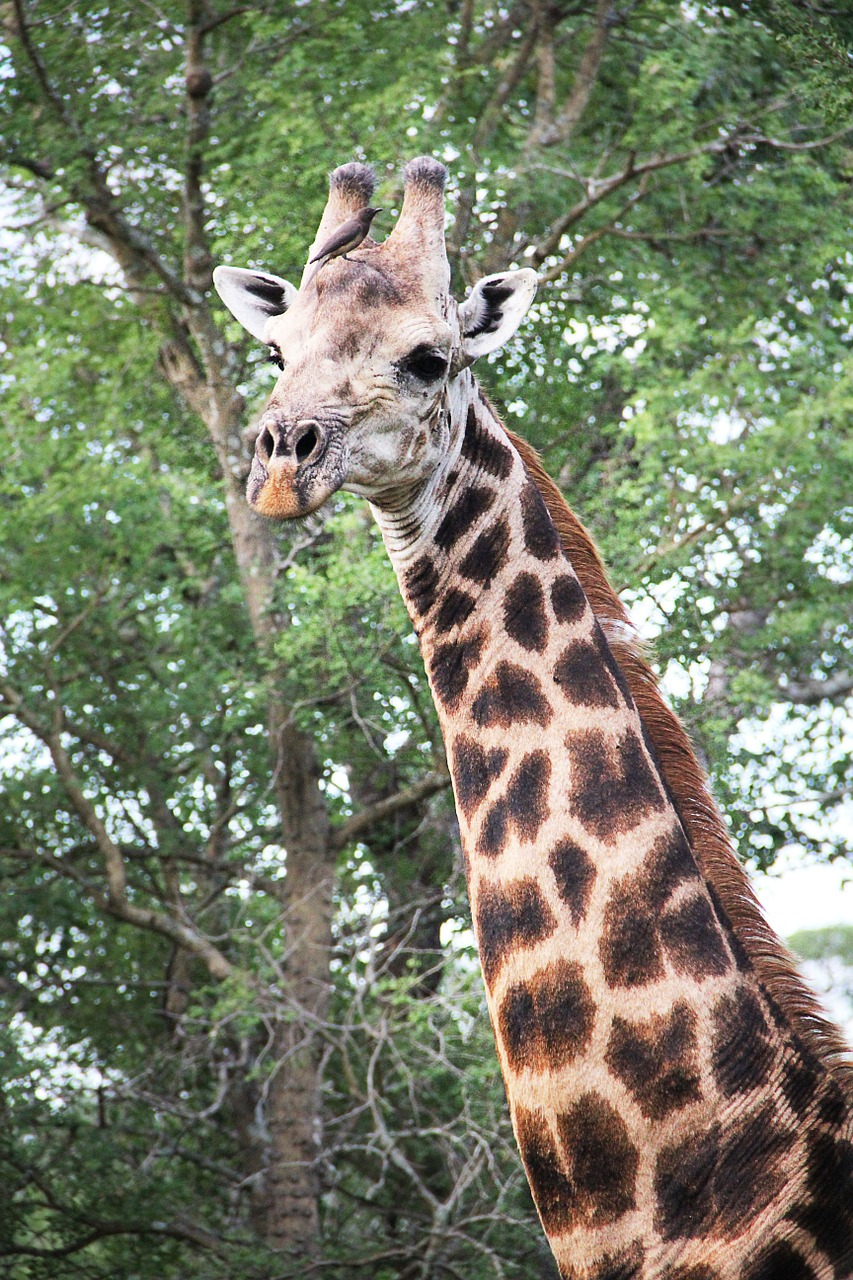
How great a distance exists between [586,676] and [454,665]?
385 millimetres

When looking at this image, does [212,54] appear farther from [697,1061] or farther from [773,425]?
[697,1061]

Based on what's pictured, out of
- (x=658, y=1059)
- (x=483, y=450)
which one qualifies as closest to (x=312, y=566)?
(x=483, y=450)

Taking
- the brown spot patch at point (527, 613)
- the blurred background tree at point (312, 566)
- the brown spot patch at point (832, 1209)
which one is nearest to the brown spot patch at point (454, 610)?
the brown spot patch at point (527, 613)

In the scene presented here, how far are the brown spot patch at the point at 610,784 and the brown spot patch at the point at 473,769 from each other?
21 centimetres

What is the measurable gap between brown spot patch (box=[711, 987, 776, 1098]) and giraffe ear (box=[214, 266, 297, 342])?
257 cm

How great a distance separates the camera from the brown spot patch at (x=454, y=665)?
4.03 meters

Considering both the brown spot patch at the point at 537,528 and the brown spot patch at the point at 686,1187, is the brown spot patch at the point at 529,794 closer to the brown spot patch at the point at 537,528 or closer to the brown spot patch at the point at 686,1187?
the brown spot patch at the point at 537,528

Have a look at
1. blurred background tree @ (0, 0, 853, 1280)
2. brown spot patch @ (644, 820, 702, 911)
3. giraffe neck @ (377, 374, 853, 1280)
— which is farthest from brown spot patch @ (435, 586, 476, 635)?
blurred background tree @ (0, 0, 853, 1280)

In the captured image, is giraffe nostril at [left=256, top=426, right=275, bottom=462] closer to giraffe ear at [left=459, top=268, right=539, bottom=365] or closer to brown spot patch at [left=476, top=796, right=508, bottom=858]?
giraffe ear at [left=459, top=268, right=539, bottom=365]

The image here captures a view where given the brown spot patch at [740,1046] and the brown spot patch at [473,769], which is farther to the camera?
the brown spot patch at [473,769]

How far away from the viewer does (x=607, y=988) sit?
353 centimetres

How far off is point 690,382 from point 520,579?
619 centimetres

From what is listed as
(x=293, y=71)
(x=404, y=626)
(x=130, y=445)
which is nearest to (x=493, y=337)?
→ (x=404, y=626)

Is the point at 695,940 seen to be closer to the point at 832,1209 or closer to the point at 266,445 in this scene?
the point at 832,1209
